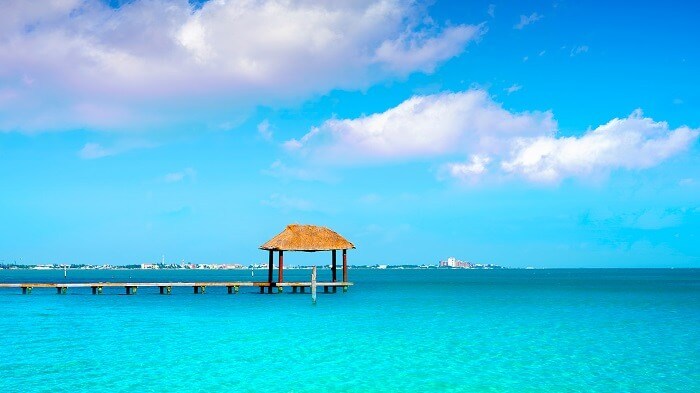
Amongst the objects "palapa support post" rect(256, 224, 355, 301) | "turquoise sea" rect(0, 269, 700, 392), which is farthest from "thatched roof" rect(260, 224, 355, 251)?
"turquoise sea" rect(0, 269, 700, 392)

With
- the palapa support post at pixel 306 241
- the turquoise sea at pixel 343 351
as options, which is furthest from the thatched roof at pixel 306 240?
the turquoise sea at pixel 343 351

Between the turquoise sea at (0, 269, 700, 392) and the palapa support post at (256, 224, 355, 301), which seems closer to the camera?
the turquoise sea at (0, 269, 700, 392)

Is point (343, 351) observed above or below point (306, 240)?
below

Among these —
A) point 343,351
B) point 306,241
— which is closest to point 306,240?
point 306,241

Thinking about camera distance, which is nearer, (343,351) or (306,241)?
(343,351)

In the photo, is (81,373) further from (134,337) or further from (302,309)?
Result: (302,309)

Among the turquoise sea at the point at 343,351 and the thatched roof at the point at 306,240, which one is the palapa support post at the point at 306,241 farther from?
the turquoise sea at the point at 343,351

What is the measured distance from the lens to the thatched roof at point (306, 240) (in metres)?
46.7

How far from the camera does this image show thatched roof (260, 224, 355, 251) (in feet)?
153

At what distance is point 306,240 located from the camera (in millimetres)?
47156

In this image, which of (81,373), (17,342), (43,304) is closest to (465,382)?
(81,373)

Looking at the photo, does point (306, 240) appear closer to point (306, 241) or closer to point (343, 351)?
point (306, 241)

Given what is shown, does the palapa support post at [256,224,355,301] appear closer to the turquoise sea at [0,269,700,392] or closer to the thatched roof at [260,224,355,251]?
the thatched roof at [260,224,355,251]

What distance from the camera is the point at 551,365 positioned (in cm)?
1978
